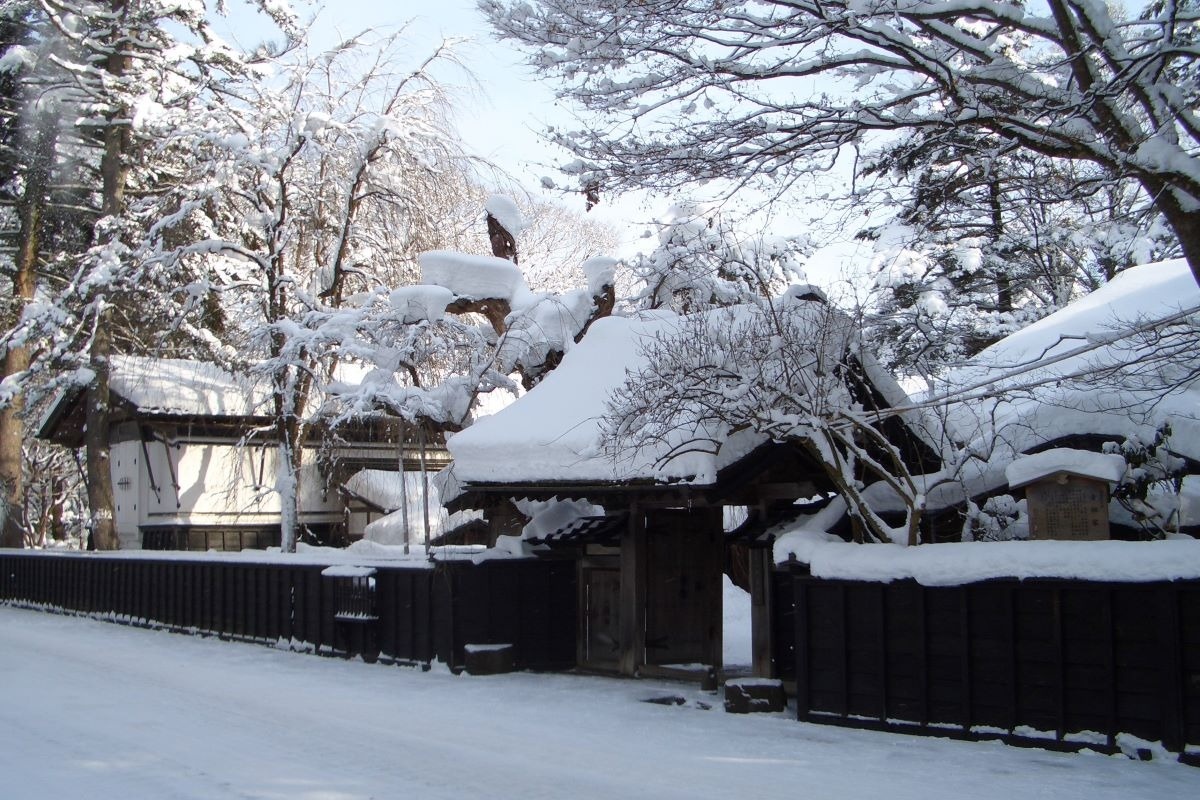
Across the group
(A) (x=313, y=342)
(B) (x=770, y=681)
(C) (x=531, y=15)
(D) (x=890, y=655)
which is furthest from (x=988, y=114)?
(A) (x=313, y=342)

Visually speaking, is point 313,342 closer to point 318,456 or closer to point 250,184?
point 318,456

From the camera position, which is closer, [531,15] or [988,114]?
[988,114]

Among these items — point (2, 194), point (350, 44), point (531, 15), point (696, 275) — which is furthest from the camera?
point (2, 194)

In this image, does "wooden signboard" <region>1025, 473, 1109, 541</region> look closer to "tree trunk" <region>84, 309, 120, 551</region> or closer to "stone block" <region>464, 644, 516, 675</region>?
"stone block" <region>464, 644, 516, 675</region>

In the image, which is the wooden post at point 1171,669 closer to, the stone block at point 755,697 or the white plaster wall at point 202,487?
the stone block at point 755,697

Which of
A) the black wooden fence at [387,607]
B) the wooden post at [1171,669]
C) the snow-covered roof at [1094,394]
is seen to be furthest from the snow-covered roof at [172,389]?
the wooden post at [1171,669]

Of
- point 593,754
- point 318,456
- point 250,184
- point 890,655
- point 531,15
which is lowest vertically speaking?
point 593,754

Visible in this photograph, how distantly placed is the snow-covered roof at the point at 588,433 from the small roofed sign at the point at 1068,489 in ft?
8.83

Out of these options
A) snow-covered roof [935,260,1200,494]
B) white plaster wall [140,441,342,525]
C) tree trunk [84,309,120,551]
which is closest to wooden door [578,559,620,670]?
snow-covered roof [935,260,1200,494]

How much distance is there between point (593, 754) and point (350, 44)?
775 inches

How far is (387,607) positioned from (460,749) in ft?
21.9

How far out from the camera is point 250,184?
25.8 meters

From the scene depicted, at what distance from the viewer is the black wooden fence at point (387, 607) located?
15781mm

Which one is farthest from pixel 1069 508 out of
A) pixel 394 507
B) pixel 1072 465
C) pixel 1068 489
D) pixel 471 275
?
pixel 394 507
